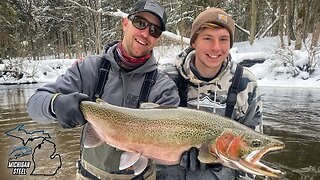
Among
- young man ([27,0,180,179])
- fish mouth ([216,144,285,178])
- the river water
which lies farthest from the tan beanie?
the river water

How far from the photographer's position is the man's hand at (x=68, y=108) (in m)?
2.24

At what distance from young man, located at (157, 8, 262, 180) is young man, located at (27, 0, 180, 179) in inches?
13.8

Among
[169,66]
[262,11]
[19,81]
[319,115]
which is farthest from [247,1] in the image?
[169,66]

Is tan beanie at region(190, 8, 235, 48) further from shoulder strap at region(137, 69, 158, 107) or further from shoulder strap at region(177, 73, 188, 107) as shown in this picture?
shoulder strap at region(137, 69, 158, 107)

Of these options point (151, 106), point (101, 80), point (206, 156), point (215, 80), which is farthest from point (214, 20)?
point (206, 156)

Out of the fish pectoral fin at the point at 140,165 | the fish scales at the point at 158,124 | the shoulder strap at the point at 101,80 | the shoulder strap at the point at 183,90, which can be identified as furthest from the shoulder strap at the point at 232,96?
the shoulder strap at the point at 101,80

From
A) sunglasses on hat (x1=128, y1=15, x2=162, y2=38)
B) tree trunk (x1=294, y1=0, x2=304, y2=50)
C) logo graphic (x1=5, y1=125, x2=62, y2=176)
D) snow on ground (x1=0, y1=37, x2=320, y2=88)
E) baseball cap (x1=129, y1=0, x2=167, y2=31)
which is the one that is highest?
tree trunk (x1=294, y1=0, x2=304, y2=50)

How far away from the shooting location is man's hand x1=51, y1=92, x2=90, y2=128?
2.24 m

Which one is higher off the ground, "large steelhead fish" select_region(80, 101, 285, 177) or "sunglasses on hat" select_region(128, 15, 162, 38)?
"sunglasses on hat" select_region(128, 15, 162, 38)

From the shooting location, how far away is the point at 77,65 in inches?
103

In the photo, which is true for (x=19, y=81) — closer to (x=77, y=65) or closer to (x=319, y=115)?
(x=319, y=115)

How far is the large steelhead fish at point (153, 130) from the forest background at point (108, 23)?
55.6ft

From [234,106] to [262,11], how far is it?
33458 mm

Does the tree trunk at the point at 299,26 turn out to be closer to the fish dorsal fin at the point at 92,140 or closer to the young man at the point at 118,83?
the young man at the point at 118,83
